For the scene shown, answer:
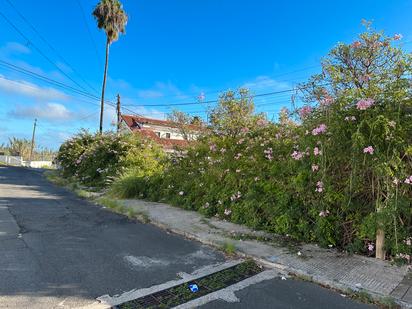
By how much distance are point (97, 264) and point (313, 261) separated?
3.12 meters

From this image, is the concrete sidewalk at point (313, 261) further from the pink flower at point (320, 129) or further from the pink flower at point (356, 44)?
A: the pink flower at point (356, 44)

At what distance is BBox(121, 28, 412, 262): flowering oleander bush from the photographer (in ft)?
14.4

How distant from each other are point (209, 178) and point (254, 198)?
2.03 metres

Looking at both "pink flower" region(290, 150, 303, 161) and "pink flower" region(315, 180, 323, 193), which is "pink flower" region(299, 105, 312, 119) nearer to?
"pink flower" region(290, 150, 303, 161)

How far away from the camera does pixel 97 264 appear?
14.7 feet

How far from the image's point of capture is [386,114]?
4.49 m

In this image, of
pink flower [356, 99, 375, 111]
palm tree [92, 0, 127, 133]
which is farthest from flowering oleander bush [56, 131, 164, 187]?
pink flower [356, 99, 375, 111]

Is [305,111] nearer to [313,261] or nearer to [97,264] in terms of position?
[313,261]

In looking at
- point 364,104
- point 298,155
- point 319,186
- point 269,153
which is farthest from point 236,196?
point 364,104

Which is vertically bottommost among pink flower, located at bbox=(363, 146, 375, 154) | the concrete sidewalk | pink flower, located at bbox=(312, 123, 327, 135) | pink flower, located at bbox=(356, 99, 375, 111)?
the concrete sidewalk

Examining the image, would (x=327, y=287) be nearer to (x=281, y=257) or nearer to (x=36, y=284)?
(x=281, y=257)

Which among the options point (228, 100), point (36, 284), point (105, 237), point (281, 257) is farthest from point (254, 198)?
point (228, 100)

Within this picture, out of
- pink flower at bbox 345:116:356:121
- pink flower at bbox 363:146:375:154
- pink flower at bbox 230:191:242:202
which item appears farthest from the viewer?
pink flower at bbox 230:191:242:202

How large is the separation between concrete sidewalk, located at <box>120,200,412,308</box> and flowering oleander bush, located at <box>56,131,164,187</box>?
6804 mm
